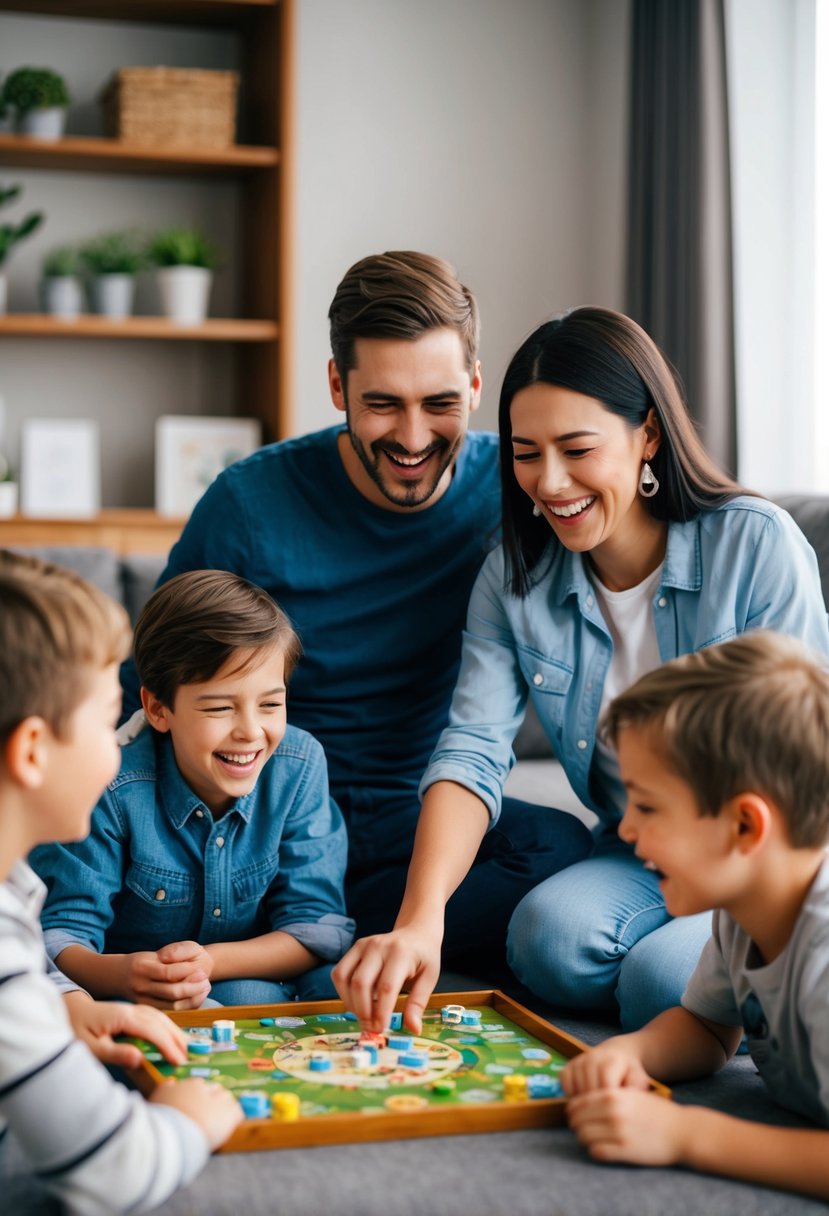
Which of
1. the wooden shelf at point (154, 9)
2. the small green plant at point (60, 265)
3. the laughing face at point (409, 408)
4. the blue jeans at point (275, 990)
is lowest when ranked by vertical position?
the blue jeans at point (275, 990)

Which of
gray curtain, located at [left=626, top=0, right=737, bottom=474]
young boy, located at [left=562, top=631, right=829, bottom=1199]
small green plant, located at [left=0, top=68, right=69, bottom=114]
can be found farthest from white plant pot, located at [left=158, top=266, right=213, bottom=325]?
young boy, located at [left=562, top=631, right=829, bottom=1199]

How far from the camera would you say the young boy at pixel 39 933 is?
104cm

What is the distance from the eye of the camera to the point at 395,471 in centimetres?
200

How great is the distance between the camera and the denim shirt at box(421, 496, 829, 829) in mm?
1726

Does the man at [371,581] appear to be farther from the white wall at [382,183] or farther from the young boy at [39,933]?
the white wall at [382,183]

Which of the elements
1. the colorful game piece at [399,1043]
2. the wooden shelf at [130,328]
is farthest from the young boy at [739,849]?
the wooden shelf at [130,328]


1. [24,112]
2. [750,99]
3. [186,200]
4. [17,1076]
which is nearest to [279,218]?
[186,200]

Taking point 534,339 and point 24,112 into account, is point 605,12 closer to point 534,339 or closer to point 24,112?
point 24,112

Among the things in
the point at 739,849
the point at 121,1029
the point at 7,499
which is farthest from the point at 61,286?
the point at 739,849

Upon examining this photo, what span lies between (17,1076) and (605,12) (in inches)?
153

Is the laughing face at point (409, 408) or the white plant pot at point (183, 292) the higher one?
the white plant pot at point (183, 292)

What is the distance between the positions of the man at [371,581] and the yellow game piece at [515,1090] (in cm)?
71

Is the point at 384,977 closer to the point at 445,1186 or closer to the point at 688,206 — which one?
the point at 445,1186

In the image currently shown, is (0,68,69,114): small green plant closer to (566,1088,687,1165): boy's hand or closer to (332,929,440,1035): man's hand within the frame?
(332,929,440,1035): man's hand
